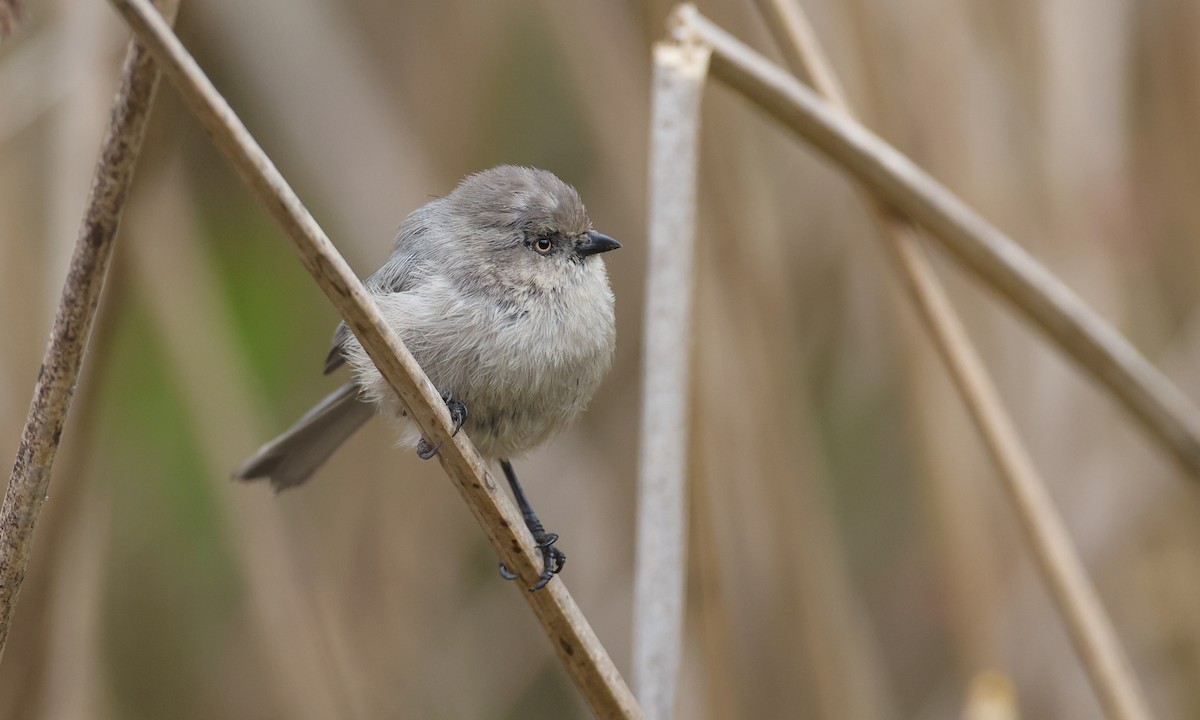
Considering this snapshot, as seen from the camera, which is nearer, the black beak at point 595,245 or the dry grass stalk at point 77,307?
the dry grass stalk at point 77,307

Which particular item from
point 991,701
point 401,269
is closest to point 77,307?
point 401,269

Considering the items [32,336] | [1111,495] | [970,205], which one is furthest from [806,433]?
[32,336]

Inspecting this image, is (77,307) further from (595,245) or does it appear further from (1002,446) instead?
(1002,446)

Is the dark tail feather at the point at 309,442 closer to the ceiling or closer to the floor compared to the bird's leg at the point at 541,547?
closer to the ceiling

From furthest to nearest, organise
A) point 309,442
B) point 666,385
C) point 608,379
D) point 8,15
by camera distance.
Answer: point 608,379 → point 309,442 → point 666,385 → point 8,15

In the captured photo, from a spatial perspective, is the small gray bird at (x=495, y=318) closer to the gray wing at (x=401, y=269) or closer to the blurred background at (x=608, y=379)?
the gray wing at (x=401, y=269)

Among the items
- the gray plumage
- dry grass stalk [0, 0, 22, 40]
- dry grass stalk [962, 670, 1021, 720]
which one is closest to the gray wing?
the gray plumage

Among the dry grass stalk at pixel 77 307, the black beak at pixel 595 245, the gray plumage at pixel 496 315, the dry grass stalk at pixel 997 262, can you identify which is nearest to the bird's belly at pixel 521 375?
the gray plumage at pixel 496 315

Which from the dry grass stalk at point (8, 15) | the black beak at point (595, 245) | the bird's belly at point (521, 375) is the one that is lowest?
the bird's belly at point (521, 375)
